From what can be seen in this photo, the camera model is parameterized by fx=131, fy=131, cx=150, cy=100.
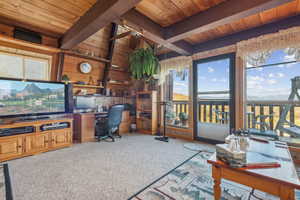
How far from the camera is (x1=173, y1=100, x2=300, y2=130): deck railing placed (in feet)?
8.97

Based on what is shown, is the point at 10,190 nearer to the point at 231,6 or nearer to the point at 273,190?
the point at 273,190

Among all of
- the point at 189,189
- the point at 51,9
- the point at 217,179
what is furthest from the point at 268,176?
the point at 51,9

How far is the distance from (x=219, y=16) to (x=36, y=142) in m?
4.04

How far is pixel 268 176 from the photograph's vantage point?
Result: 40.3 inches

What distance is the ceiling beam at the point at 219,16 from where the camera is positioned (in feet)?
5.66

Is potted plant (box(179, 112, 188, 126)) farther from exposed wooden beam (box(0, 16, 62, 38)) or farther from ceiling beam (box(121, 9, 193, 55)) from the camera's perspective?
exposed wooden beam (box(0, 16, 62, 38))

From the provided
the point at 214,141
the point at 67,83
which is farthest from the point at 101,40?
the point at 214,141

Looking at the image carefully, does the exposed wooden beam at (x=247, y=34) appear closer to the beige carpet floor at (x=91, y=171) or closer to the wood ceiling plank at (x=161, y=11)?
the wood ceiling plank at (x=161, y=11)

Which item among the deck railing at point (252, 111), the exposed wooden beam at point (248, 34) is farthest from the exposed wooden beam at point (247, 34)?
the deck railing at point (252, 111)

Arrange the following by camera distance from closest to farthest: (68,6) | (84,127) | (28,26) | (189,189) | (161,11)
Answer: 1. (189,189)
2. (161,11)
3. (68,6)
4. (28,26)
5. (84,127)

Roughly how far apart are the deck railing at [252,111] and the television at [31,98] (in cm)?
333

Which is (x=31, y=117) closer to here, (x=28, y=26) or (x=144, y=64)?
(x=28, y=26)

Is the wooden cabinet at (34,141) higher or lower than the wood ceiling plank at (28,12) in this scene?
lower

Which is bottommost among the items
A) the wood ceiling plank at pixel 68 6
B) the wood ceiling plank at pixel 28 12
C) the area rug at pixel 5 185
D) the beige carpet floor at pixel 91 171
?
the beige carpet floor at pixel 91 171
